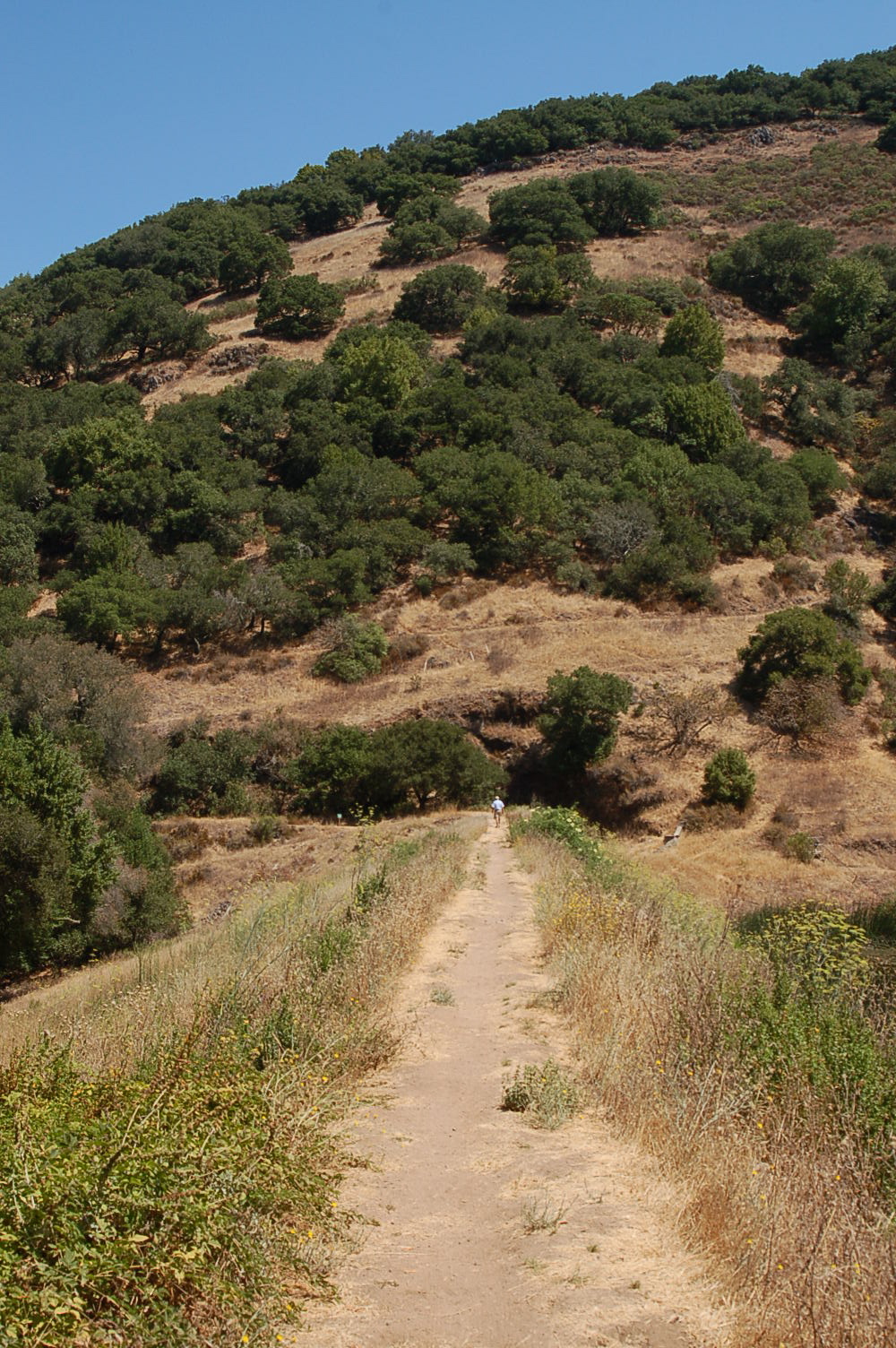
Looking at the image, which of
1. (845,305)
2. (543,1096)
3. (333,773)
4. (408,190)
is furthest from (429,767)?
(408,190)

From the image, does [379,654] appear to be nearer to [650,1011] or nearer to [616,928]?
[616,928]

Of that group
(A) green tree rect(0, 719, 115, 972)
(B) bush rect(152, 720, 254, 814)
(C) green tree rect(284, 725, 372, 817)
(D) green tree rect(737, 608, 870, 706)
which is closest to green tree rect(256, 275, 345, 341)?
(B) bush rect(152, 720, 254, 814)

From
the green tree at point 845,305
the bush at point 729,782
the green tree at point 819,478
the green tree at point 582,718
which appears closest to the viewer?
the bush at point 729,782

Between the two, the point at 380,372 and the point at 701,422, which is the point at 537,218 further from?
the point at 701,422

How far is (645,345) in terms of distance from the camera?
60062 mm

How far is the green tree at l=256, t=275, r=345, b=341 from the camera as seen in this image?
65.4 metres

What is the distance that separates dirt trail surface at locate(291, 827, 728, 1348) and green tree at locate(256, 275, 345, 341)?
6463cm

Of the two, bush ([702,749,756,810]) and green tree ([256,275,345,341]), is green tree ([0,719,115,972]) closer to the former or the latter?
bush ([702,749,756,810])

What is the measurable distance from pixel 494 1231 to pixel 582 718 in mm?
27548

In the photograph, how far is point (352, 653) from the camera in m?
37.9

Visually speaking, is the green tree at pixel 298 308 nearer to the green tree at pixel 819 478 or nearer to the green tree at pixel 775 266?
the green tree at pixel 775 266

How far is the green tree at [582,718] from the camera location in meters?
31.3

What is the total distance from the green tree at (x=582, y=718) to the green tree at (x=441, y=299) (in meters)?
41.0

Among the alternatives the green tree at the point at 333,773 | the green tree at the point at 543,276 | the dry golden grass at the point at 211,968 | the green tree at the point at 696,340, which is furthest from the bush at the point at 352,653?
the green tree at the point at 543,276
